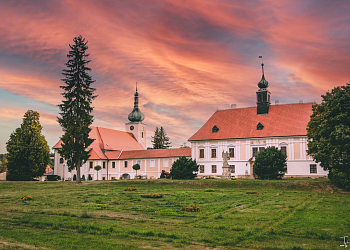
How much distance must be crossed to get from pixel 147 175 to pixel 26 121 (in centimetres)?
2331

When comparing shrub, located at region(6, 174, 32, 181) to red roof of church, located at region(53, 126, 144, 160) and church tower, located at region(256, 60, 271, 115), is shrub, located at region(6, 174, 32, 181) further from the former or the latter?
church tower, located at region(256, 60, 271, 115)

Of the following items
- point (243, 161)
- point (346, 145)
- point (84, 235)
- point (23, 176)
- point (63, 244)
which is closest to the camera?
point (63, 244)

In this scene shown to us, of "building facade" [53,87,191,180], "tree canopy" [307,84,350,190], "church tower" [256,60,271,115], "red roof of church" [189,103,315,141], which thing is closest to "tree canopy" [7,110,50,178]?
"building facade" [53,87,191,180]

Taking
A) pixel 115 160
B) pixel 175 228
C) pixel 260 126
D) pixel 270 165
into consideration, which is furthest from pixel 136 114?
pixel 175 228

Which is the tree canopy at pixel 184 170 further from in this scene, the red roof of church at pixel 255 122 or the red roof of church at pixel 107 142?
the red roof of church at pixel 107 142

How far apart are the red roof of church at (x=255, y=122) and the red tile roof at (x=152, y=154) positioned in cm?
515

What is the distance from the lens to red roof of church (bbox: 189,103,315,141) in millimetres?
47812

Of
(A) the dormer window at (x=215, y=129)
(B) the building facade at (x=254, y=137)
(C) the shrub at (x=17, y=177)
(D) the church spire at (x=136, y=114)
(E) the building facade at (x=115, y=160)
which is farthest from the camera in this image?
(D) the church spire at (x=136, y=114)

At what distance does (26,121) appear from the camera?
50219mm

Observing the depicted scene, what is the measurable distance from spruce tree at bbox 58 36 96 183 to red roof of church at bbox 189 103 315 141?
20.9 meters

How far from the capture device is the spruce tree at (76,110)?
3741 cm

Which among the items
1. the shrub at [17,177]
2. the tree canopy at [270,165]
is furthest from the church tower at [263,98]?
the shrub at [17,177]

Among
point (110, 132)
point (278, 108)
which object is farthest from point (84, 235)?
point (110, 132)

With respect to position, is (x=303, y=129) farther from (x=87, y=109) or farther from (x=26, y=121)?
(x=26, y=121)
